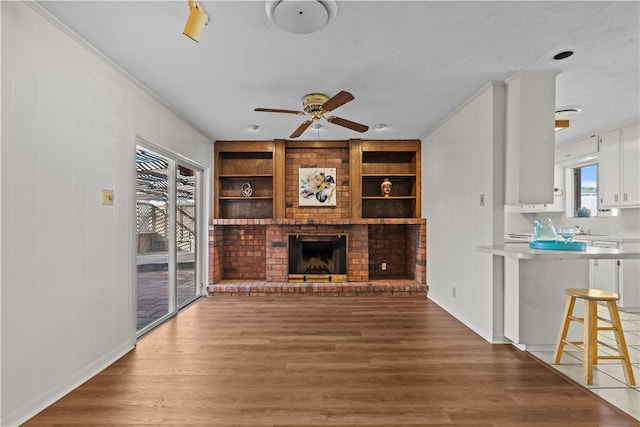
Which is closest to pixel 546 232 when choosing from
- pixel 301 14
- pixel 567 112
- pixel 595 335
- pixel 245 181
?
pixel 595 335

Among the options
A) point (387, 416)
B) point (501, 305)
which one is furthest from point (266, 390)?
point (501, 305)

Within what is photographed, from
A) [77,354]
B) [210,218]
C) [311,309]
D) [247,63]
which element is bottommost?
[311,309]

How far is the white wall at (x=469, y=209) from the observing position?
297 cm

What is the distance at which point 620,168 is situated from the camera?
13.9 feet

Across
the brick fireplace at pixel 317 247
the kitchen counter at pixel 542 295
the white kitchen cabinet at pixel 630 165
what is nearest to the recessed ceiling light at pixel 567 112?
the white kitchen cabinet at pixel 630 165

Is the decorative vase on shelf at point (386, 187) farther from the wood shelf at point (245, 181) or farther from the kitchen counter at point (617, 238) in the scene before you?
the kitchen counter at point (617, 238)

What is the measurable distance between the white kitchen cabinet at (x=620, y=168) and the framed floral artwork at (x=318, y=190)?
3.86 meters

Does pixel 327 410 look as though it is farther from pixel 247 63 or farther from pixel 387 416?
pixel 247 63

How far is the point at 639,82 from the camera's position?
9.66 ft

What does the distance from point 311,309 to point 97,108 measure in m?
3.07

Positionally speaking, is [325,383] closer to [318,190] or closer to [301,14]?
[301,14]

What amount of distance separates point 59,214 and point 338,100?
7.22 ft

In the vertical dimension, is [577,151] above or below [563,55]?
below

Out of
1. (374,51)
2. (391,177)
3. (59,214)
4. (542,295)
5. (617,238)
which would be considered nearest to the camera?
(59,214)
